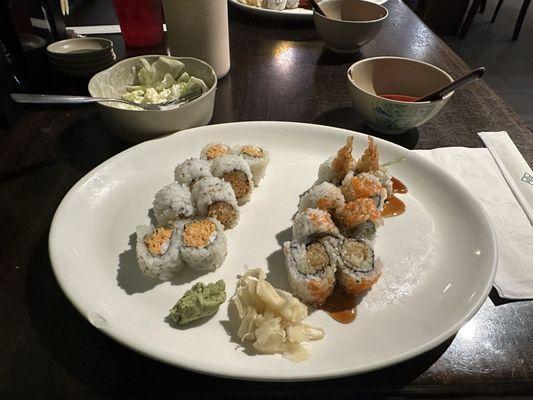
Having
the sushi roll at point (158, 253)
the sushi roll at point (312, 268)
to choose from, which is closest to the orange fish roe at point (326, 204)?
the sushi roll at point (312, 268)

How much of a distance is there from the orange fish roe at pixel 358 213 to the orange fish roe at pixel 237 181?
35cm

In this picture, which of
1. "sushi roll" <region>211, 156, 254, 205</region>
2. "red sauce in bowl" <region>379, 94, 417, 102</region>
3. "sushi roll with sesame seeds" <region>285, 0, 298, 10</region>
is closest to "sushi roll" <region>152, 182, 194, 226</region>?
"sushi roll" <region>211, 156, 254, 205</region>

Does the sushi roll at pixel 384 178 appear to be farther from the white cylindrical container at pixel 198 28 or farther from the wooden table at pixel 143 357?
the white cylindrical container at pixel 198 28

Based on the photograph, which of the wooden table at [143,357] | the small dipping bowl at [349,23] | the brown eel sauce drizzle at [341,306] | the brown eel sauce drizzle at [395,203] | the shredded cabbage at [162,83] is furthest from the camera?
the small dipping bowl at [349,23]

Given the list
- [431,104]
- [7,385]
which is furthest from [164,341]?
[431,104]

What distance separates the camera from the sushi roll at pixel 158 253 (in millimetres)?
1078

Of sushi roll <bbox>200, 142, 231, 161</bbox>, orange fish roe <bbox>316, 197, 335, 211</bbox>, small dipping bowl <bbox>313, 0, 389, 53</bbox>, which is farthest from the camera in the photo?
small dipping bowl <bbox>313, 0, 389, 53</bbox>

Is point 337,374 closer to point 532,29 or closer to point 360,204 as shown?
point 360,204

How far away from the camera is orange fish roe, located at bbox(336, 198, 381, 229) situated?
1181 mm

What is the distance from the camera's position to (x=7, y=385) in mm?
871

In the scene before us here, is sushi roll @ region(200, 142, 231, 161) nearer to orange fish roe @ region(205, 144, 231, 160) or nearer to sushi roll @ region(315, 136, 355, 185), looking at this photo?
orange fish roe @ region(205, 144, 231, 160)

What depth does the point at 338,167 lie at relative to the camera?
1.39m

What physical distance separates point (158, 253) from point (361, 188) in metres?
0.66

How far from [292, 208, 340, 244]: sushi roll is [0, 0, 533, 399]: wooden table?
400 mm
